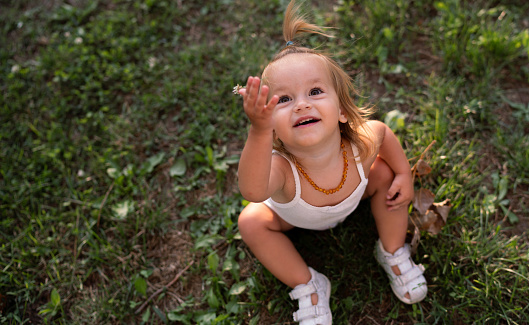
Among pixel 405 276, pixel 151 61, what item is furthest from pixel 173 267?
pixel 151 61

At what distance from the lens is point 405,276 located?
1941 mm

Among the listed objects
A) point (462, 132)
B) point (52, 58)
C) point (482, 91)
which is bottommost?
point (52, 58)

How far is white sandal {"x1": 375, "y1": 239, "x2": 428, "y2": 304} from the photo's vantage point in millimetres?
1923

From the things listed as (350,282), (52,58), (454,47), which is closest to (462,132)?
(454,47)

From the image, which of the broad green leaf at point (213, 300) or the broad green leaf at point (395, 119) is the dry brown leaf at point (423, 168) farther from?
the broad green leaf at point (213, 300)

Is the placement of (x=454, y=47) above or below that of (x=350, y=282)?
above

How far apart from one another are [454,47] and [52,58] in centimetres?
272

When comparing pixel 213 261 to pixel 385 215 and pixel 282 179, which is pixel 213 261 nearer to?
pixel 282 179

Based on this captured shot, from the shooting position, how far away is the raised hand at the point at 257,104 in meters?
1.25

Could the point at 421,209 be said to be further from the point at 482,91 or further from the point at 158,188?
the point at 158,188

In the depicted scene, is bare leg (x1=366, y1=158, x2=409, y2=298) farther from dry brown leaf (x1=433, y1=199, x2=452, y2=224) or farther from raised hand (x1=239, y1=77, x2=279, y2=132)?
raised hand (x1=239, y1=77, x2=279, y2=132)

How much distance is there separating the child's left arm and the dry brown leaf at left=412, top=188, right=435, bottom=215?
5.4 inches

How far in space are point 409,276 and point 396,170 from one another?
467 millimetres

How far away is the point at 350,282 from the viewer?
2082 mm
